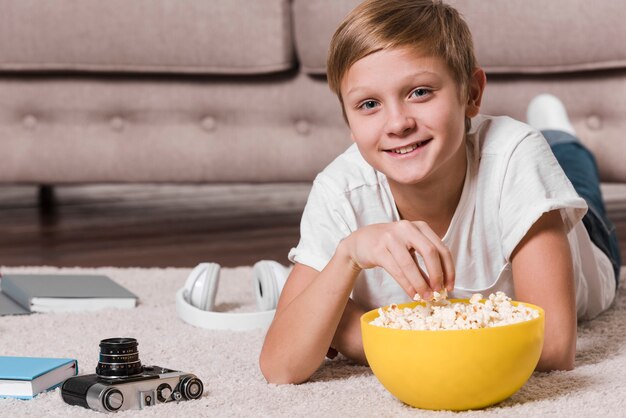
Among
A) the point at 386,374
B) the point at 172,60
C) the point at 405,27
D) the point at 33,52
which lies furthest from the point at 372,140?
the point at 33,52

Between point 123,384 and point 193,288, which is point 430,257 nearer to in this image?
point 123,384

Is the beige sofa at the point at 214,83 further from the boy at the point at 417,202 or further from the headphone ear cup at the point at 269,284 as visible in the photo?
the boy at the point at 417,202

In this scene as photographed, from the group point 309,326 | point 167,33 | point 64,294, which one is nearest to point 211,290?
point 64,294

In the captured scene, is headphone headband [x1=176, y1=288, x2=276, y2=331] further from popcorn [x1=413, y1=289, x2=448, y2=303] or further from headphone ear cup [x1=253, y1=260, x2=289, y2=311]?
popcorn [x1=413, y1=289, x2=448, y2=303]

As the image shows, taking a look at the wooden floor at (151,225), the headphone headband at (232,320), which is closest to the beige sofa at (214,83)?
the wooden floor at (151,225)

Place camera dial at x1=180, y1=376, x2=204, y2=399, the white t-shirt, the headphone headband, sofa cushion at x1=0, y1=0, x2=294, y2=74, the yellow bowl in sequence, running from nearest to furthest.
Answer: the yellow bowl, camera dial at x1=180, y1=376, x2=204, y2=399, the white t-shirt, the headphone headband, sofa cushion at x1=0, y1=0, x2=294, y2=74

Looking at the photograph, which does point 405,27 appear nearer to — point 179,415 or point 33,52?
point 179,415

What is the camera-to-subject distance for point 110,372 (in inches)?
41.9

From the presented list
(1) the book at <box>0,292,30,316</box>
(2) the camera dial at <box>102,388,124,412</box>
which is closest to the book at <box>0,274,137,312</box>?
(1) the book at <box>0,292,30,316</box>

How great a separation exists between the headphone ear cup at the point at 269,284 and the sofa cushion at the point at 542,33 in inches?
29.5

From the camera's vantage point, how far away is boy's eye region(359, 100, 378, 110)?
1.17 m

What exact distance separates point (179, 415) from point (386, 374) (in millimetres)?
223

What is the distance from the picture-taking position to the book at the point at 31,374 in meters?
1.12

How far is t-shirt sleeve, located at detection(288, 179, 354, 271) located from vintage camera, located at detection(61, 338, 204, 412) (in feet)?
0.74
